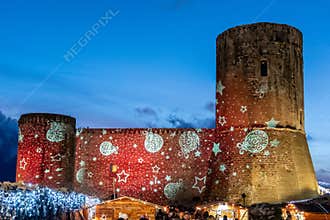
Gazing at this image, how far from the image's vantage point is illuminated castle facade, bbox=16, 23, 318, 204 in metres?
19.4

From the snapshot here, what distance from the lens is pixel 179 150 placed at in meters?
21.6

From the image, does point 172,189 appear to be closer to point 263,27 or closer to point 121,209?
point 121,209

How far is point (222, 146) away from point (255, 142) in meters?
1.55

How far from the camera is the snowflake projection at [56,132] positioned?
834 inches

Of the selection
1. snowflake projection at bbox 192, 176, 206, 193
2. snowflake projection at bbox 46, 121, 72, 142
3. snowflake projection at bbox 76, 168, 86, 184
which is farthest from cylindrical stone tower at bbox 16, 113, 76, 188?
snowflake projection at bbox 192, 176, 206, 193

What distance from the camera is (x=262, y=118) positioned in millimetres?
19516

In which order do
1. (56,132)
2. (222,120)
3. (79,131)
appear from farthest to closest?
1. (79,131)
2. (56,132)
3. (222,120)

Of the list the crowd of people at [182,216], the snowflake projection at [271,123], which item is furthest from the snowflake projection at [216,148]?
the crowd of people at [182,216]

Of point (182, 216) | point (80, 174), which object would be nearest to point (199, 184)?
point (182, 216)

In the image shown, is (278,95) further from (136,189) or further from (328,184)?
(136,189)

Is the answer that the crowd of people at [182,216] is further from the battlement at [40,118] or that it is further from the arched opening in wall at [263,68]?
the battlement at [40,118]

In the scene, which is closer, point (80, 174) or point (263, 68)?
point (263, 68)

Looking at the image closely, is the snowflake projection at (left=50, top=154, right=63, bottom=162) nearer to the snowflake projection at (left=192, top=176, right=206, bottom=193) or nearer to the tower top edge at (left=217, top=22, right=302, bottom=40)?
the snowflake projection at (left=192, top=176, right=206, bottom=193)

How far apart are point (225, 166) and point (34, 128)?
772 centimetres
